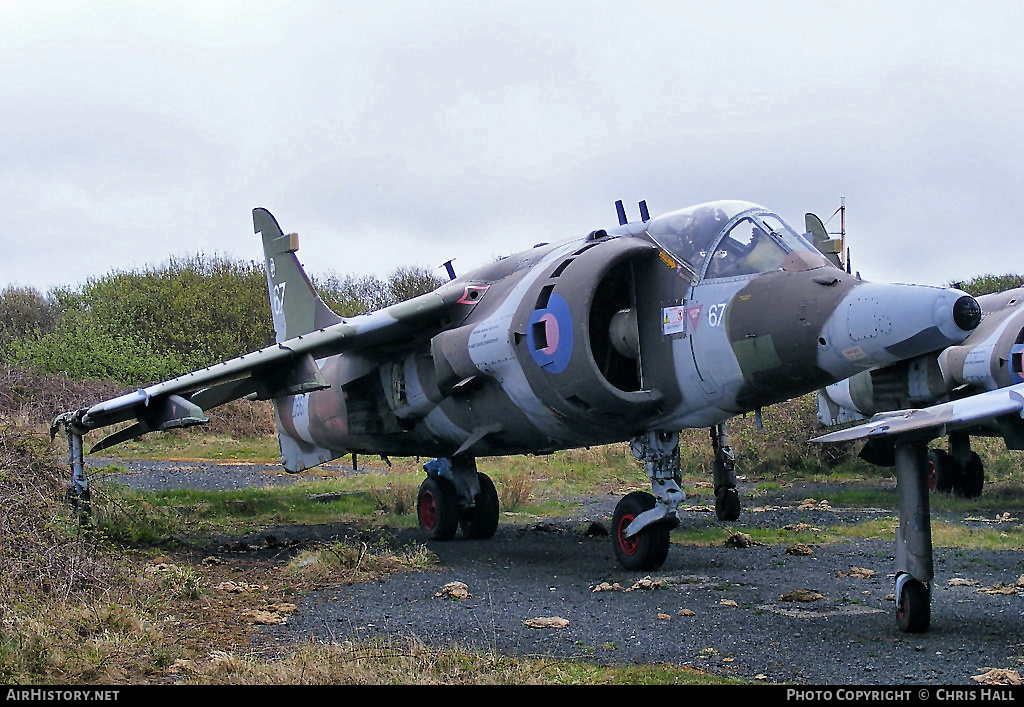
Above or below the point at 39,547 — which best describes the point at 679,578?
below

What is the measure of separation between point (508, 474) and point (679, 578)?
13.2m

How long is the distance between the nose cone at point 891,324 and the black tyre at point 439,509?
599cm

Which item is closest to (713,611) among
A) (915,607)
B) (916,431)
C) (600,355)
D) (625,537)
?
(915,607)

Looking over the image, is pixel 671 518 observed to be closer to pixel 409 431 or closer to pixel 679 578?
pixel 679 578

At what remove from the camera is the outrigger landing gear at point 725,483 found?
1323 cm

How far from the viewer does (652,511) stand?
9062 millimetres

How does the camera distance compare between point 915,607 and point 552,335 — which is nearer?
point 915,607

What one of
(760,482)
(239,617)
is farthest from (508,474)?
(239,617)

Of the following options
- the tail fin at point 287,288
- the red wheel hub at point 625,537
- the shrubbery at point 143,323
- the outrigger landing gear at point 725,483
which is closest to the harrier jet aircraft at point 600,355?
the red wheel hub at point 625,537

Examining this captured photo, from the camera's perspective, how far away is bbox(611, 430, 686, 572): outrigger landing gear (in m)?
9.06

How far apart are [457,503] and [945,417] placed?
25.3ft

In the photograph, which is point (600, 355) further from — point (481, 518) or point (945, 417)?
point (945, 417)
